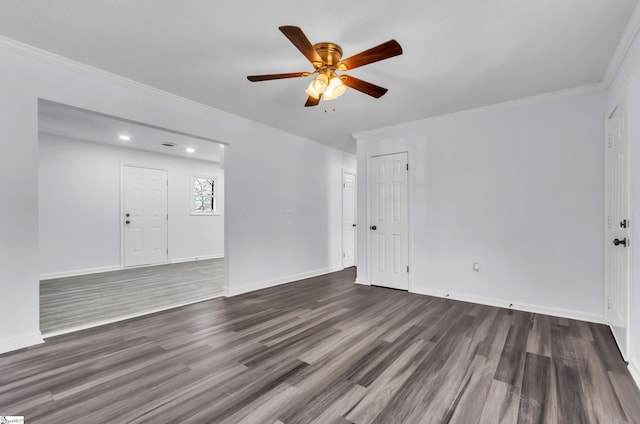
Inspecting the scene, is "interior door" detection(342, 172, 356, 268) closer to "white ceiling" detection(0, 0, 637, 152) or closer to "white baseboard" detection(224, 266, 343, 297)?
"white baseboard" detection(224, 266, 343, 297)

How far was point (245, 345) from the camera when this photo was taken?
2.53 m

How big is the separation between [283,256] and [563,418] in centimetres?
378

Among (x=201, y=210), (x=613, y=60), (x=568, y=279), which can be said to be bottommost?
(x=568, y=279)

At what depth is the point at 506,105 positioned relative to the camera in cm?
360

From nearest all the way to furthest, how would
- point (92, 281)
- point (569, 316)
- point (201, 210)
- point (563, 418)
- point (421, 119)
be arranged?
point (563, 418)
point (569, 316)
point (421, 119)
point (92, 281)
point (201, 210)

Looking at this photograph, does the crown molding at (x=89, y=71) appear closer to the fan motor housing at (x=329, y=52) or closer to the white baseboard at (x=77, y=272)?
the fan motor housing at (x=329, y=52)

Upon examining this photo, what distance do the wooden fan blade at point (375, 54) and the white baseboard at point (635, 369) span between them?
2616mm

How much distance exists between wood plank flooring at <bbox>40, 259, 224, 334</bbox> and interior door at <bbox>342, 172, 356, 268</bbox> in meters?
2.54

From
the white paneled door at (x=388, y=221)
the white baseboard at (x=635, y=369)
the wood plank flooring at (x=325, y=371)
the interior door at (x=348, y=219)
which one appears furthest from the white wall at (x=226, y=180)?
the white baseboard at (x=635, y=369)

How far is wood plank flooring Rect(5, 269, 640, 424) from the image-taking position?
1688 mm

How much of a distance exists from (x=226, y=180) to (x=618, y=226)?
425 centimetres

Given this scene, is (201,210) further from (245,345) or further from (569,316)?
(569,316)

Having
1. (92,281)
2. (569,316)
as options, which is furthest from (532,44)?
(92,281)

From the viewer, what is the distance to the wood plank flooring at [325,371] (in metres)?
1.69
